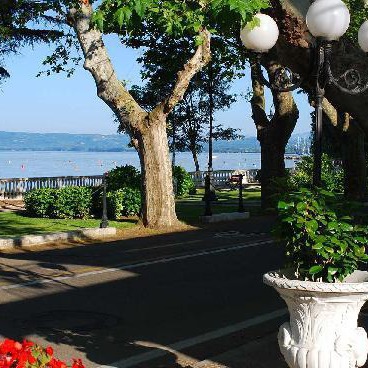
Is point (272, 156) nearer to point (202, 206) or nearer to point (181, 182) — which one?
point (202, 206)

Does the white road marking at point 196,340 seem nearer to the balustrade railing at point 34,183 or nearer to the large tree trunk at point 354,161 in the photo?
the large tree trunk at point 354,161

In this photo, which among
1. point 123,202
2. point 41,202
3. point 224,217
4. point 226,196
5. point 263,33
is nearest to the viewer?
point 263,33

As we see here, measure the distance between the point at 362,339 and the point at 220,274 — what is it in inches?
307

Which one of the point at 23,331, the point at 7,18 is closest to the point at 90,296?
the point at 23,331

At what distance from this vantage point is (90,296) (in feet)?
35.9

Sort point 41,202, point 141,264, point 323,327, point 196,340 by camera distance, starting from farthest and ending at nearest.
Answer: point 41,202, point 141,264, point 196,340, point 323,327

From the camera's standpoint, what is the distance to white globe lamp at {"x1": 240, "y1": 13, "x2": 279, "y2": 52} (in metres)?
7.37

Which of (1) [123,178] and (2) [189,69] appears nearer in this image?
Result: (2) [189,69]

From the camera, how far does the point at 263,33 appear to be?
24.2ft

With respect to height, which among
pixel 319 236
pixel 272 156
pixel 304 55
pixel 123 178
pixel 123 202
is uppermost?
pixel 304 55

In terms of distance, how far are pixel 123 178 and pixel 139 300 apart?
13.8 meters

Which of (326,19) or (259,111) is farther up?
(259,111)

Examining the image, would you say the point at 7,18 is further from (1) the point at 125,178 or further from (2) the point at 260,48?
(2) the point at 260,48

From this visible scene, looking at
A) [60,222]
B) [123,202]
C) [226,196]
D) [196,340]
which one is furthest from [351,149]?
[196,340]
